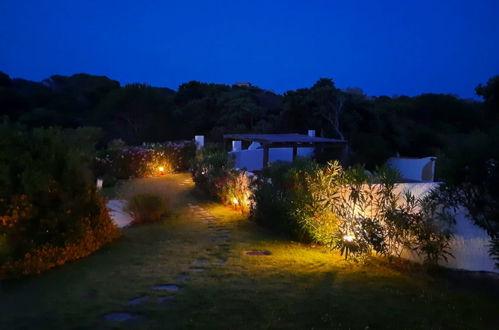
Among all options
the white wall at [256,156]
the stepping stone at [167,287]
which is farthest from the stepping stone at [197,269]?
the white wall at [256,156]

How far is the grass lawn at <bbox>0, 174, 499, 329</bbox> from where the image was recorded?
387cm

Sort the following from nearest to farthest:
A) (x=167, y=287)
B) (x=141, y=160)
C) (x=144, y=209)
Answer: (x=167, y=287), (x=144, y=209), (x=141, y=160)

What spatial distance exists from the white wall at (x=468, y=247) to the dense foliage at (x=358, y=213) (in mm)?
112

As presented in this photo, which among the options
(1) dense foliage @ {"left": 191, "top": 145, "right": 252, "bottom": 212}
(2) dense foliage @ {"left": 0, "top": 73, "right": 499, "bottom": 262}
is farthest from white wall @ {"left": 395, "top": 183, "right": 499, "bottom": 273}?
(2) dense foliage @ {"left": 0, "top": 73, "right": 499, "bottom": 262}

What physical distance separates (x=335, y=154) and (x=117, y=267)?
50.9ft

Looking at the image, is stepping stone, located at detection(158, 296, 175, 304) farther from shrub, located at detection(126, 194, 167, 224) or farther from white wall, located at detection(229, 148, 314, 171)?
white wall, located at detection(229, 148, 314, 171)

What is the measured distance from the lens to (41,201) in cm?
613

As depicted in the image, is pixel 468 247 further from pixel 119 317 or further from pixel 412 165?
pixel 412 165

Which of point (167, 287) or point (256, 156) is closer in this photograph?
point (167, 287)

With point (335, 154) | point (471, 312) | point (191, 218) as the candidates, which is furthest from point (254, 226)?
point (335, 154)

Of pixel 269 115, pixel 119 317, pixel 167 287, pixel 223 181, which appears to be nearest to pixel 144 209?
pixel 223 181

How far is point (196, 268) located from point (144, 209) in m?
3.88

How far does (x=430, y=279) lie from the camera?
5.27 m

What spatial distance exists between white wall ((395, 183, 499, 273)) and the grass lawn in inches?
7.4
